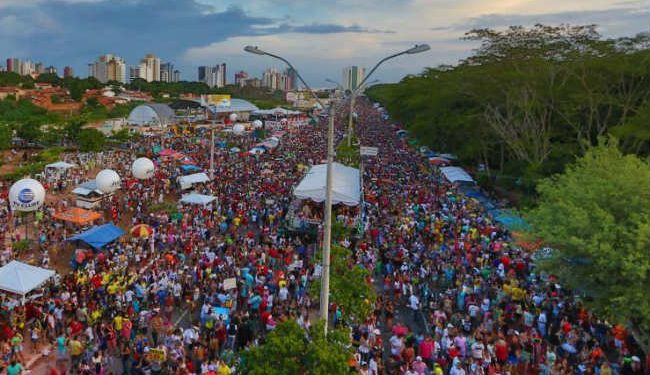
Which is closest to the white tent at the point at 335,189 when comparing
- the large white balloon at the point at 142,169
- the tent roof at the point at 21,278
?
the tent roof at the point at 21,278


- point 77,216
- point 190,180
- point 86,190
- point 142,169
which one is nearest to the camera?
point 77,216

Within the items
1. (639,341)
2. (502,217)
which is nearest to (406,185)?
(502,217)

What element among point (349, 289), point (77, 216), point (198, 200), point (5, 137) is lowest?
point (349, 289)

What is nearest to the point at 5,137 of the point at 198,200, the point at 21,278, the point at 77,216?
the point at 198,200

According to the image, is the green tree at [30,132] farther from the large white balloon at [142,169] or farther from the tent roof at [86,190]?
the tent roof at [86,190]

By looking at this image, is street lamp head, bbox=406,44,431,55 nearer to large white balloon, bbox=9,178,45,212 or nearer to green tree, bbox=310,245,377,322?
green tree, bbox=310,245,377,322

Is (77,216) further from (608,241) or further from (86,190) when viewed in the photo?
(608,241)

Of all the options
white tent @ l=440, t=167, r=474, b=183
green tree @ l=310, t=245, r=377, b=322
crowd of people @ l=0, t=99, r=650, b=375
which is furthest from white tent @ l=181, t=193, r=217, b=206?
white tent @ l=440, t=167, r=474, b=183

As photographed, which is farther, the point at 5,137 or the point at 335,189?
the point at 5,137
